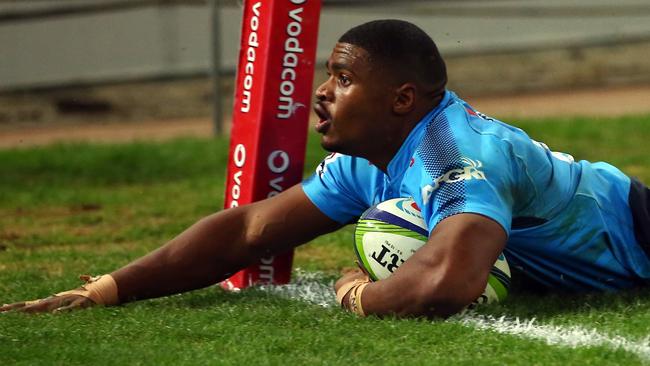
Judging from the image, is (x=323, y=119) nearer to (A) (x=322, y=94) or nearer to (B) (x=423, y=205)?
(A) (x=322, y=94)

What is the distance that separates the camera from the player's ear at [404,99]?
5.15 metres

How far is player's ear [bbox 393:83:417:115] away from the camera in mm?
5148

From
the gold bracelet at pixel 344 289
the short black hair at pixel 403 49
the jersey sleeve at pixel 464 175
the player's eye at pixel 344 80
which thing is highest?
the short black hair at pixel 403 49

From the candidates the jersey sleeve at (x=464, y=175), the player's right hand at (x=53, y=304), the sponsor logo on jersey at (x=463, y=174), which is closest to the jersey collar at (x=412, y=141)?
the jersey sleeve at (x=464, y=175)

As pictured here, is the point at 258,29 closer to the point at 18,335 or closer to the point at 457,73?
the point at 18,335

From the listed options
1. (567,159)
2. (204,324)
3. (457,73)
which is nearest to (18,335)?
(204,324)

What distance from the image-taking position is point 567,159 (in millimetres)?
5480

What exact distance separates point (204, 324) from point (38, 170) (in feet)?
21.2

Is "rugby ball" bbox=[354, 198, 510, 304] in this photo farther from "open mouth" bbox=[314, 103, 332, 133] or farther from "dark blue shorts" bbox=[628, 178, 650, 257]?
"dark blue shorts" bbox=[628, 178, 650, 257]

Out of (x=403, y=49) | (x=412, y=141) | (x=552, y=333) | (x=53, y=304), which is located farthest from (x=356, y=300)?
(x=53, y=304)

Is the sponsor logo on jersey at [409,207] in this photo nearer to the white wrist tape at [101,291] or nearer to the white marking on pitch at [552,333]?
the white marking on pitch at [552,333]

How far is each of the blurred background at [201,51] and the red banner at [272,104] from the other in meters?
8.69

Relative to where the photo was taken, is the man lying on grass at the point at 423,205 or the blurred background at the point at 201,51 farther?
the blurred background at the point at 201,51

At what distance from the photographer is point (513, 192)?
198 inches
